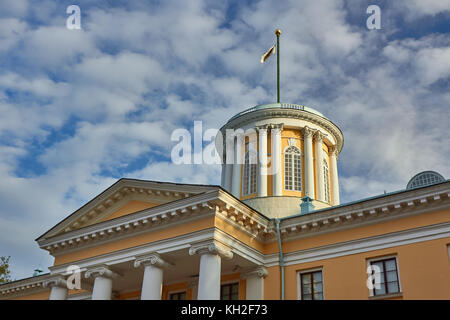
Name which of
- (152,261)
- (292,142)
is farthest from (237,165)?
(152,261)

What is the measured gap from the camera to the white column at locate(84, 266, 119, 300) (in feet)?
56.5

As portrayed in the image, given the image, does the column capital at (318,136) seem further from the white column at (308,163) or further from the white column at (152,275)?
the white column at (152,275)

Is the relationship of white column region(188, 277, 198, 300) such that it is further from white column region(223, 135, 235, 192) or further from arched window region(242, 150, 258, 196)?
white column region(223, 135, 235, 192)

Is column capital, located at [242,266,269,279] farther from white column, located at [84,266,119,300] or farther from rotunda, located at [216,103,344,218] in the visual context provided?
white column, located at [84,266,119,300]

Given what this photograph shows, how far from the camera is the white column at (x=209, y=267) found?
1472 centimetres

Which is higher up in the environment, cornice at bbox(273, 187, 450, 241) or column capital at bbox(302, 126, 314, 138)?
column capital at bbox(302, 126, 314, 138)

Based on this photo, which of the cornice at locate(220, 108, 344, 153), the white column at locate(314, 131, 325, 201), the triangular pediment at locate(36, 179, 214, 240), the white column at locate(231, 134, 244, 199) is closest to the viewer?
the triangular pediment at locate(36, 179, 214, 240)

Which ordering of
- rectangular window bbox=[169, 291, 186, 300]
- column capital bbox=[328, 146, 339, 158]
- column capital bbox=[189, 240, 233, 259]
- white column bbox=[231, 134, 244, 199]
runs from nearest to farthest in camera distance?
column capital bbox=[189, 240, 233, 259], rectangular window bbox=[169, 291, 186, 300], white column bbox=[231, 134, 244, 199], column capital bbox=[328, 146, 339, 158]

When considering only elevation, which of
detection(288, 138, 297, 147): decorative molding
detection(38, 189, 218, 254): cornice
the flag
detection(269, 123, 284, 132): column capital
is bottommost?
detection(38, 189, 218, 254): cornice

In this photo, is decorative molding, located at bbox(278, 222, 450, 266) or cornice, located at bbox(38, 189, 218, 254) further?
cornice, located at bbox(38, 189, 218, 254)

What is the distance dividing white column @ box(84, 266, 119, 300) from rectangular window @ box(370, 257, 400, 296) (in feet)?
28.6

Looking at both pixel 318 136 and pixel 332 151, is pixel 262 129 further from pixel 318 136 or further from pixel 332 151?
pixel 332 151

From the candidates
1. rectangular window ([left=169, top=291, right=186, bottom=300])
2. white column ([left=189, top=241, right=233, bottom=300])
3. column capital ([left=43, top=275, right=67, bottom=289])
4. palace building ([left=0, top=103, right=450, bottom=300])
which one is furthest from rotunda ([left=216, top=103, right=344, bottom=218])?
column capital ([left=43, top=275, right=67, bottom=289])

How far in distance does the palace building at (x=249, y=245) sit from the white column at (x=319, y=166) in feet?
2.11
